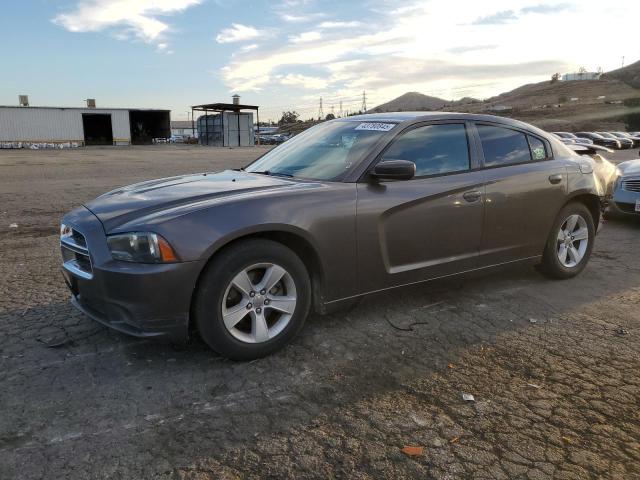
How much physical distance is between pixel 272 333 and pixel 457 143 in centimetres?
222

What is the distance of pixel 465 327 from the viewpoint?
3.88m

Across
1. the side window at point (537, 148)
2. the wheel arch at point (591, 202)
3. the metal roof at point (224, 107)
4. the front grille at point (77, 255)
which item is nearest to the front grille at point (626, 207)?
the wheel arch at point (591, 202)

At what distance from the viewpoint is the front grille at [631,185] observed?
7.93 metres

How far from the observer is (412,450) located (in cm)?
242

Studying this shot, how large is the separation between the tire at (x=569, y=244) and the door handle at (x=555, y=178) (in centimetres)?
31

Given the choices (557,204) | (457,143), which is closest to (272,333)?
(457,143)

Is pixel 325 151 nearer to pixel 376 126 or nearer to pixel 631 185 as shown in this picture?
pixel 376 126

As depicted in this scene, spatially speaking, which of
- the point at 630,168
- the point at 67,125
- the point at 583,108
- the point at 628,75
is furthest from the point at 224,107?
the point at 628,75

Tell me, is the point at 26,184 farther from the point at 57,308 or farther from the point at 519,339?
the point at 519,339

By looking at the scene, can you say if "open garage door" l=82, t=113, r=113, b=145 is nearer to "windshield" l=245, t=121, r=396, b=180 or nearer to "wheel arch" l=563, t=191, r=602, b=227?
"windshield" l=245, t=121, r=396, b=180

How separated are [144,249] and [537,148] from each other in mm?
3649

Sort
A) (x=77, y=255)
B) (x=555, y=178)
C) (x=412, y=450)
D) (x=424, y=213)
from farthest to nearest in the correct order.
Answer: (x=555, y=178)
(x=424, y=213)
(x=77, y=255)
(x=412, y=450)

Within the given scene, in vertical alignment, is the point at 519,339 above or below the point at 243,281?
Answer: below

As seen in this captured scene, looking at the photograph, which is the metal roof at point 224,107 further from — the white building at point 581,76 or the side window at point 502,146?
the white building at point 581,76
